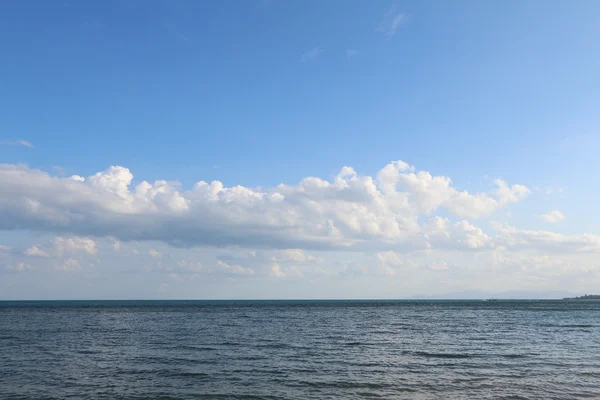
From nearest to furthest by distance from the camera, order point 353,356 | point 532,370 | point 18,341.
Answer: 1. point 532,370
2. point 353,356
3. point 18,341

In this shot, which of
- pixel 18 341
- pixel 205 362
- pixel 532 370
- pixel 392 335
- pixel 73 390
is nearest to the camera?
pixel 73 390

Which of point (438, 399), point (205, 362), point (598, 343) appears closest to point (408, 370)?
point (438, 399)

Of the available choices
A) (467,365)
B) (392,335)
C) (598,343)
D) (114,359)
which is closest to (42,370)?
(114,359)

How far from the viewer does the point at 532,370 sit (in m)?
32.5

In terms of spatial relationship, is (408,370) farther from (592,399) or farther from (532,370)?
(592,399)

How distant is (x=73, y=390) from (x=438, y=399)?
2169 centimetres

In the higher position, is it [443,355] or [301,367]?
[301,367]

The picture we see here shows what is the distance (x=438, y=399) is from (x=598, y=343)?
34434mm

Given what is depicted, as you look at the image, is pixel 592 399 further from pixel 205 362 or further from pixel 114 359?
pixel 114 359

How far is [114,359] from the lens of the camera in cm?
3766

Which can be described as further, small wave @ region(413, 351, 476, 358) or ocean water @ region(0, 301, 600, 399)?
small wave @ region(413, 351, 476, 358)

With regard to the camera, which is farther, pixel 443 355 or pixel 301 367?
pixel 443 355

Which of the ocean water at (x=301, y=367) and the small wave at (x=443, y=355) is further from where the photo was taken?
the small wave at (x=443, y=355)

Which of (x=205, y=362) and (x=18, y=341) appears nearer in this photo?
(x=205, y=362)
